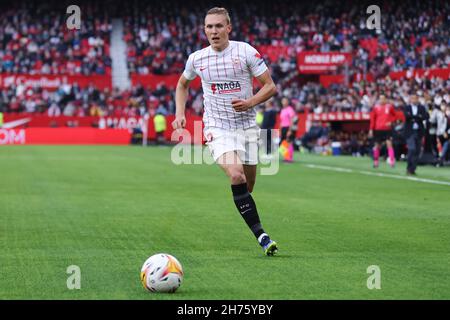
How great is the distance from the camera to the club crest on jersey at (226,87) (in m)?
10.8

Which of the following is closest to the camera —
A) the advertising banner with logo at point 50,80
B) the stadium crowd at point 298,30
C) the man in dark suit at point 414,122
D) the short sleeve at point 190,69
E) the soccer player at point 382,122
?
the short sleeve at point 190,69

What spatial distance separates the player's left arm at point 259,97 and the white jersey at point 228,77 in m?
0.08

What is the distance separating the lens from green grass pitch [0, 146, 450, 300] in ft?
26.9

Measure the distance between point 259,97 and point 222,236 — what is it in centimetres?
230

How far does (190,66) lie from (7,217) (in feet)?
15.7

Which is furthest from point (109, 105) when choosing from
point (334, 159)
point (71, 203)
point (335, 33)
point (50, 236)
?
point (50, 236)

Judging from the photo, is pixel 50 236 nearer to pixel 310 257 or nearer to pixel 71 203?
pixel 310 257

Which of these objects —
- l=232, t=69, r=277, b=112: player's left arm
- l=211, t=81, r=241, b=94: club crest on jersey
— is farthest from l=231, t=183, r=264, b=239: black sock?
l=211, t=81, r=241, b=94: club crest on jersey

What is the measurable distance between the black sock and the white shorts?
41cm

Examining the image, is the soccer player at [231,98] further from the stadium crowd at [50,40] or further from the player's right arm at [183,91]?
the stadium crowd at [50,40]

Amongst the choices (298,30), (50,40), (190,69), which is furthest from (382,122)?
(50,40)

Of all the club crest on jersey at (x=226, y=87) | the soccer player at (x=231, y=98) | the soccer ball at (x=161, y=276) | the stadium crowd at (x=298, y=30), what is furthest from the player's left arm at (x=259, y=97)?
the stadium crowd at (x=298, y=30)

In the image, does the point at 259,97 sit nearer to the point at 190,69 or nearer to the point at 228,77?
the point at 228,77

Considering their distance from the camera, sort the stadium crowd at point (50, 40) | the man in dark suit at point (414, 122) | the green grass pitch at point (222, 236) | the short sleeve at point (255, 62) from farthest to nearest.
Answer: the stadium crowd at point (50, 40)
the man in dark suit at point (414, 122)
the short sleeve at point (255, 62)
the green grass pitch at point (222, 236)
